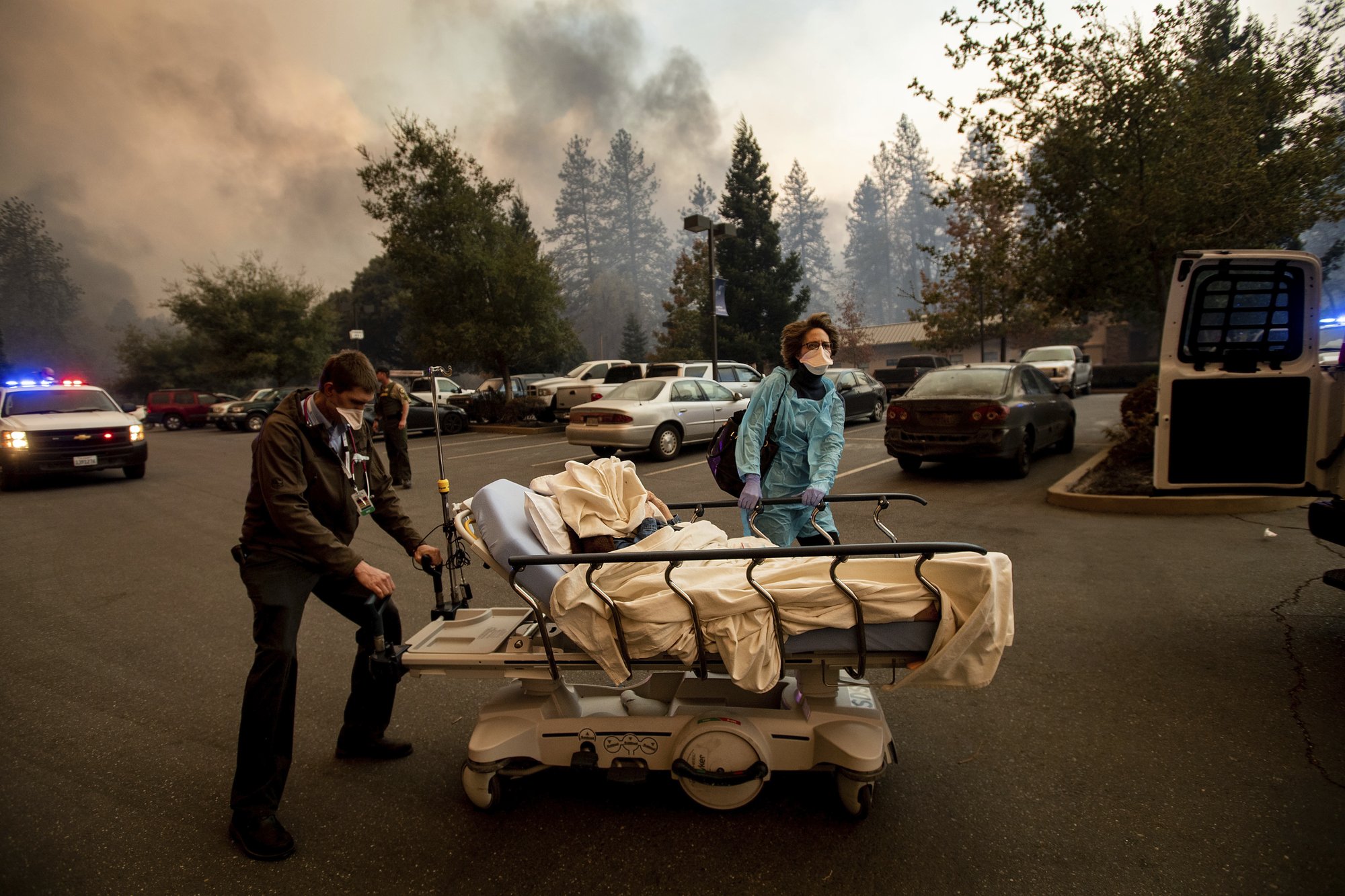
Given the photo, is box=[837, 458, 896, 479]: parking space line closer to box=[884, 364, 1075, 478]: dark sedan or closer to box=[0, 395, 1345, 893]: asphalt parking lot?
box=[884, 364, 1075, 478]: dark sedan

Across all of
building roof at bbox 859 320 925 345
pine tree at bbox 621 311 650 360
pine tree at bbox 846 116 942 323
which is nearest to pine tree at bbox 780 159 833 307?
pine tree at bbox 846 116 942 323

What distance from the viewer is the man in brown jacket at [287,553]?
2.66 meters

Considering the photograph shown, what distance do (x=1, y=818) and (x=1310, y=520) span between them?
6908mm

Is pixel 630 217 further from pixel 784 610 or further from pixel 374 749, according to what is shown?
pixel 784 610

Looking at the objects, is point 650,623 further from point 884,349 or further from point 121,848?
point 884,349

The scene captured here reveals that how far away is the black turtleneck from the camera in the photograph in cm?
389

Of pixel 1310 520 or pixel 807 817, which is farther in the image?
pixel 1310 520

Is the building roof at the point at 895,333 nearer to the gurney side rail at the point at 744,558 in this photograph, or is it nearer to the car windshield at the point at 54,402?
the car windshield at the point at 54,402

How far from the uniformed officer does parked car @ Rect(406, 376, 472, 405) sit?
1076 centimetres

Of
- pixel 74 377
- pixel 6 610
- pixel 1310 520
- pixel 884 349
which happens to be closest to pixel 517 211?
pixel 884 349

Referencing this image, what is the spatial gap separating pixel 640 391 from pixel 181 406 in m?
27.8

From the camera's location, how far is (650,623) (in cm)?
257

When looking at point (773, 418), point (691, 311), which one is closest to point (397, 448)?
point (773, 418)

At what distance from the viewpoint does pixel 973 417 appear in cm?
952
